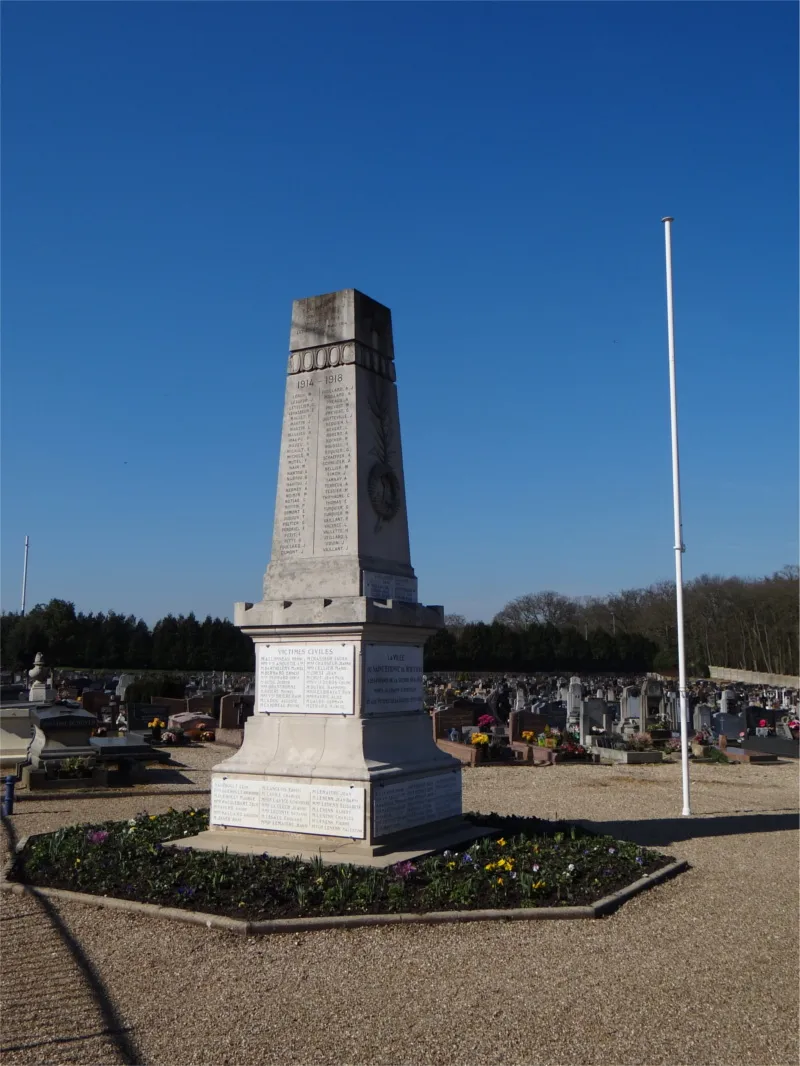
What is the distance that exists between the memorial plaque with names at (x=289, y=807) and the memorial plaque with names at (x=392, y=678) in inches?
31.7

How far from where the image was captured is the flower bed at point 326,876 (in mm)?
6219

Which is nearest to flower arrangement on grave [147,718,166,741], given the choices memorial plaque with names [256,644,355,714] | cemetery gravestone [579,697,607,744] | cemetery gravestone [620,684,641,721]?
cemetery gravestone [579,697,607,744]

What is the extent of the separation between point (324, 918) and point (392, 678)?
2744 millimetres

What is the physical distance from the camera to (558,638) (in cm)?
6097

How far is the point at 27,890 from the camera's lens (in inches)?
269

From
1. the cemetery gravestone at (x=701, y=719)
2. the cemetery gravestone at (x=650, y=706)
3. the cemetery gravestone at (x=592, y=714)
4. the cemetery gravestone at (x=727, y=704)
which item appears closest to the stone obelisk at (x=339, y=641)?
the cemetery gravestone at (x=592, y=714)

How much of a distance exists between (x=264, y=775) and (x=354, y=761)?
2.90ft

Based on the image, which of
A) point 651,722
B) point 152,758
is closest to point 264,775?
point 152,758

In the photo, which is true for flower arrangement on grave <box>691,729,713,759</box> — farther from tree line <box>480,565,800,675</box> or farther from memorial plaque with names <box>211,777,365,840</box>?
tree line <box>480,565,800,675</box>

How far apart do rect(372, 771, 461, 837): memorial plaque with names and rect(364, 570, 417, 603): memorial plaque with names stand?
1700 mm

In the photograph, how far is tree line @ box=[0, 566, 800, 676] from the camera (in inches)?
1874

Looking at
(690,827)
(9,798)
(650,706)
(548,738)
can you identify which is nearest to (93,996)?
(9,798)

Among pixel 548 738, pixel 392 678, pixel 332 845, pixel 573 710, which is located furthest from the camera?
pixel 573 710

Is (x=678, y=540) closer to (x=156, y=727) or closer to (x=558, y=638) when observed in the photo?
(x=156, y=727)
